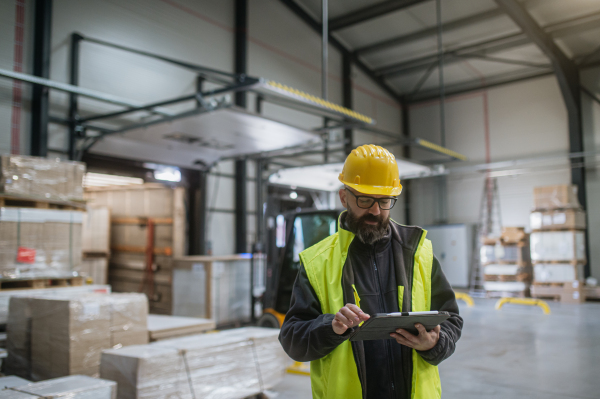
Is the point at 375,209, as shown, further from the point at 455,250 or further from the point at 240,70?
the point at 455,250

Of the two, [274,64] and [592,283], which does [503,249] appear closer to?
[592,283]

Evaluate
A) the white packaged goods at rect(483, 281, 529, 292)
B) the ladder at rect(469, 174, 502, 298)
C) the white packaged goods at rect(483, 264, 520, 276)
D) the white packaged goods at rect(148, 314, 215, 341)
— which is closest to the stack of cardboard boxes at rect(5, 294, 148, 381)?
the white packaged goods at rect(148, 314, 215, 341)

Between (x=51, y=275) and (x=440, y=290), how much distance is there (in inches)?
194

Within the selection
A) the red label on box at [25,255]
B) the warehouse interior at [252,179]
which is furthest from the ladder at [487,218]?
the red label on box at [25,255]

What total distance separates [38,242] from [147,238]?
4.45 metres

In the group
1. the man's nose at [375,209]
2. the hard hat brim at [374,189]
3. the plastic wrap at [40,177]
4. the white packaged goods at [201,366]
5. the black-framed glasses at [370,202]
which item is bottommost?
the white packaged goods at [201,366]

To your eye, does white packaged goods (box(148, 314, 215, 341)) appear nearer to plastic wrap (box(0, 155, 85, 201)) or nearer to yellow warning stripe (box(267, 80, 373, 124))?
plastic wrap (box(0, 155, 85, 201))

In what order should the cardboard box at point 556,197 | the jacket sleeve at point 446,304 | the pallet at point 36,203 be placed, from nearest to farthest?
1. the jacket sleeve at point 446,304
2. the pallet at point 36,203
3. the cardboard box at point 556,197

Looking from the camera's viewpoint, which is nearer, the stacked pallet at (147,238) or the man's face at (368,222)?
the man's face at (368,222)

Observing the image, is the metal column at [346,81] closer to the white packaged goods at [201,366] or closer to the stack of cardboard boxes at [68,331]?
the white packaged goods at [201,366]

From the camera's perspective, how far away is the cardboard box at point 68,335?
159 inches

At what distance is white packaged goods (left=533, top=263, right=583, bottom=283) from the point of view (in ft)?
40.7

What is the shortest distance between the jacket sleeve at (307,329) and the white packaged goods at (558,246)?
498 inches

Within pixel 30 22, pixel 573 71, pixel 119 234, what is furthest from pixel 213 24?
pixel 573 71
